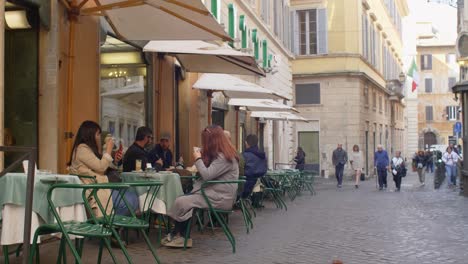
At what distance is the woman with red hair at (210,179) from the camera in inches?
292

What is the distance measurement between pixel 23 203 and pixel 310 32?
31586 millimetres

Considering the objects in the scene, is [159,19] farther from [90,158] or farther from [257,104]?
[257,104]

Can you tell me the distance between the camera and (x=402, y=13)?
60312mm

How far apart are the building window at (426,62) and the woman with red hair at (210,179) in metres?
68.8

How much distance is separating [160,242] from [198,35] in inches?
109

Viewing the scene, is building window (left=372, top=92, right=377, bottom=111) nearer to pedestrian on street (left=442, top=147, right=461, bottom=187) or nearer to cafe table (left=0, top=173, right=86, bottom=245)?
pedestrian on street (left=442, top=147, right=461, bottom=187)

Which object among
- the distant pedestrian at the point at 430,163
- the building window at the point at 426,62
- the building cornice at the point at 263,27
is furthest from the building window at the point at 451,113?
the building cornice at the point at 263,27

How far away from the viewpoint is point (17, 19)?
8.68 meters

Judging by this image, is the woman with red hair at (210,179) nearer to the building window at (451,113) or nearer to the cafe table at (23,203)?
the cafe table at (23,203)

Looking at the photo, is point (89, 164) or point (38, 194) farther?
point (89, 164)

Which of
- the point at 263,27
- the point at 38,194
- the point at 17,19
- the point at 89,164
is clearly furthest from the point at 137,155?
the point at 263,27

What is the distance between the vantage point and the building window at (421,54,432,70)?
7288 centimetres

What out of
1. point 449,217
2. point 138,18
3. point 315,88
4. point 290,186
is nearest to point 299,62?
point 315,88

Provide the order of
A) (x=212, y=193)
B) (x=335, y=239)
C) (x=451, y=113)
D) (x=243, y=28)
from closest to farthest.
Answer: (x=212, y=193), (x=335, y=239), (x=243, y=28), (x=451, y=113)
